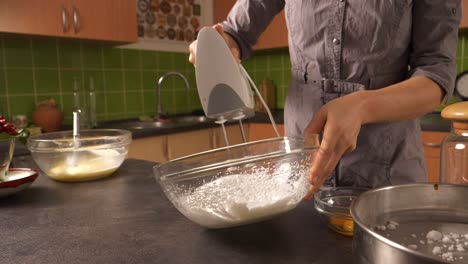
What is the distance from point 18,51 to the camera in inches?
86.5

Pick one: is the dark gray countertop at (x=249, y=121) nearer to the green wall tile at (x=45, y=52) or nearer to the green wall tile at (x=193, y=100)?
the green wall tile at (x=45, y=52)

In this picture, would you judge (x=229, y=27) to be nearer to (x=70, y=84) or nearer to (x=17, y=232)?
(x=17, y=232)

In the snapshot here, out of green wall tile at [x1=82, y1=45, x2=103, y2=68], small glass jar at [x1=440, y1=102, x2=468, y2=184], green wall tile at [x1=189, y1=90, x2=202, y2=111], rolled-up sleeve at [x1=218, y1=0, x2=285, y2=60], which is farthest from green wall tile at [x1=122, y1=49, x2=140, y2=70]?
small glass jar at [x1=440, y1=102, x2=468, y2=184]

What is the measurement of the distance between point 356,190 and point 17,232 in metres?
0.55

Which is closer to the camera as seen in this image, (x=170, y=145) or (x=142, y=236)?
(x=142, y=236)

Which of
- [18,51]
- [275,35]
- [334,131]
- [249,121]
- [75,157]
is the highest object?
[275,35]

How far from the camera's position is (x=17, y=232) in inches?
24.6

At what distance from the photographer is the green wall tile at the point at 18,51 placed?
2158mm

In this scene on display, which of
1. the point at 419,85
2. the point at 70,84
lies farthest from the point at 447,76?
the point at 70,84

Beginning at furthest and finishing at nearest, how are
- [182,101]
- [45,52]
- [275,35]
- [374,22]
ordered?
1. [182,101]
2. [275,35]
3. [45,52]
4. [374,22]

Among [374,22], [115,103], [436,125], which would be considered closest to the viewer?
[374,22]

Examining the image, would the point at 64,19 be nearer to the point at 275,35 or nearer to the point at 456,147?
the point at 275,35

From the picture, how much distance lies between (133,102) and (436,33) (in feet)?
7.17

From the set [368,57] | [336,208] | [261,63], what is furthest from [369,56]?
[261,63]
